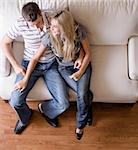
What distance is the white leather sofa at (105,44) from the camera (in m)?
1.99

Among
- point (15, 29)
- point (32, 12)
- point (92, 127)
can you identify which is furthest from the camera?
point (92, 127)

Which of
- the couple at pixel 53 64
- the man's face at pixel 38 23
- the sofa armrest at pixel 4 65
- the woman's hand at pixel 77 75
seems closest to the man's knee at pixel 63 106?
the couple at pixel 53 64

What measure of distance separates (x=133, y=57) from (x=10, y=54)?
0.76 meters

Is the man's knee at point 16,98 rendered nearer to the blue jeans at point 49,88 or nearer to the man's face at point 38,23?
the blue jeans at point 49,88

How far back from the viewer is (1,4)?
2008 millimetres

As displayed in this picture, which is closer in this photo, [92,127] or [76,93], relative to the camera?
[76,93]

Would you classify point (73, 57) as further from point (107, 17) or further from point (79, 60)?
point (107, 17)

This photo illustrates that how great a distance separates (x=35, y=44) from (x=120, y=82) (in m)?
0.58

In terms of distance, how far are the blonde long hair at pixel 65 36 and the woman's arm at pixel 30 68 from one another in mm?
102

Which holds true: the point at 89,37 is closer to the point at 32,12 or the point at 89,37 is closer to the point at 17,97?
the point at 32,12

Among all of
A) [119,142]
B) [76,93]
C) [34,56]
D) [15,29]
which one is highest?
[15,29]

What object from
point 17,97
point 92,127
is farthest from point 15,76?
point 92,127

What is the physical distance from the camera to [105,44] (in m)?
2.16

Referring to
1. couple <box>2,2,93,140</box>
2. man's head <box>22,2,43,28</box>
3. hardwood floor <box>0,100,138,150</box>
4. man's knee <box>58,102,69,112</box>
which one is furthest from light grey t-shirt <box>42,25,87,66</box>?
hardwood floor <box>0,100,138,150</box>
